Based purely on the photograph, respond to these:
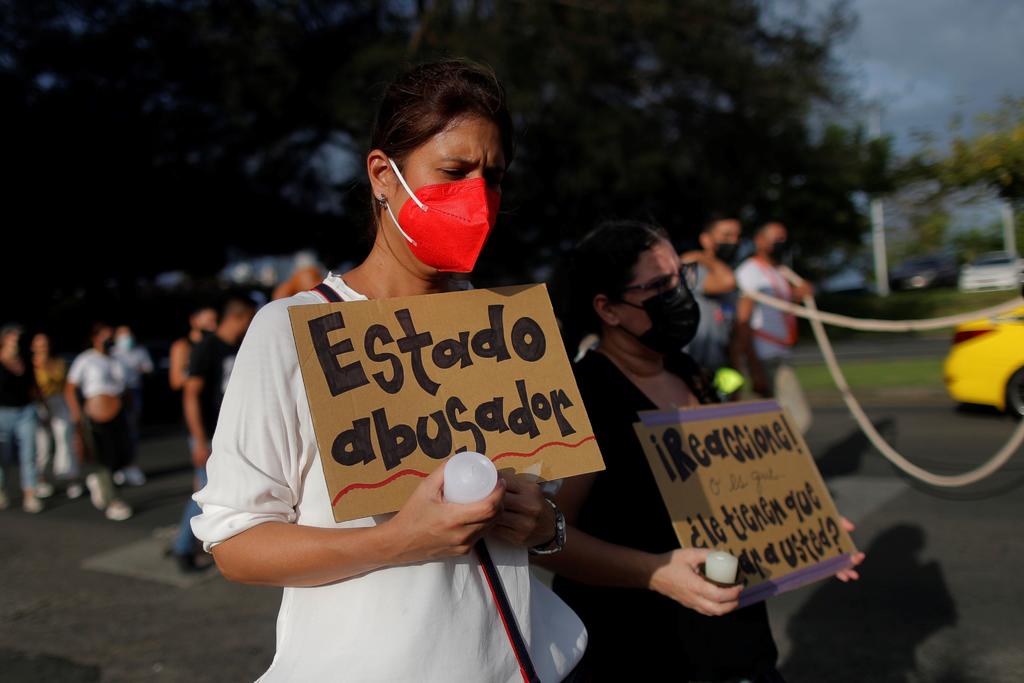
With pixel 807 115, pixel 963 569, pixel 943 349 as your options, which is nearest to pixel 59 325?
pixel 807 115

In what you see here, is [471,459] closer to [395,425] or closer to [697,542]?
[395,425]

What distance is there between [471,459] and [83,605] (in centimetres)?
481

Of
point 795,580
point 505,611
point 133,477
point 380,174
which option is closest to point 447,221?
point 380,174

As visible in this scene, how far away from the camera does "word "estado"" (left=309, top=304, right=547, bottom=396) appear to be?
1.41 m

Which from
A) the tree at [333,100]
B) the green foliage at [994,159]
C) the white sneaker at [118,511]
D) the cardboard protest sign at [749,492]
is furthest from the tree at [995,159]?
the tree at [333,100]

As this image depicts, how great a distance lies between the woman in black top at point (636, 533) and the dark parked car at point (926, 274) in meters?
36.8

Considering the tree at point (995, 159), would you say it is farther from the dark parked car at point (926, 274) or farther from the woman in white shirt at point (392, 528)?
the dark parked car at point (926, 274)

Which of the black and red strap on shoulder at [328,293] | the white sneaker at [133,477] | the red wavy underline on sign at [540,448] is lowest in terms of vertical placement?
the white sneaker at [133,477]

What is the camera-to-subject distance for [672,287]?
7.77 ft

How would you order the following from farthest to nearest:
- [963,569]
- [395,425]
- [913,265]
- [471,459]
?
[913,265]
[963,569]
[395,425]
[471,459]

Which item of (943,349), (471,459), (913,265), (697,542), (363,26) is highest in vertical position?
(363,26)

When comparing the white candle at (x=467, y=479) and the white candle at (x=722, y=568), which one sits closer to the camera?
the white candle at (x=467, y=479)

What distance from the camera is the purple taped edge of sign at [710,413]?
2.15 meters

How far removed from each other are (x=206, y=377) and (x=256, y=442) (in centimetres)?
465
